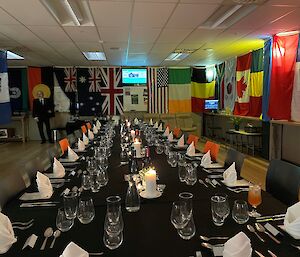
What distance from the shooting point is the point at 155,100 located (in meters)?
10.8

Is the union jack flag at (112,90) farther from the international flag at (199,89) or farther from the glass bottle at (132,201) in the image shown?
the glass bottle at (132,201)

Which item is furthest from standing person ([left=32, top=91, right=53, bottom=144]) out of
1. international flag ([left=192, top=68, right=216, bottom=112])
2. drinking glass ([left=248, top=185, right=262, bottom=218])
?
drinking glass ([left=248, top=185, right=262, bottom=218])

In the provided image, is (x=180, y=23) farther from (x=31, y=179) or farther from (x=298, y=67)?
(x=31, y=179)

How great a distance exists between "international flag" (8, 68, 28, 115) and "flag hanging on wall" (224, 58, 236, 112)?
7.05m

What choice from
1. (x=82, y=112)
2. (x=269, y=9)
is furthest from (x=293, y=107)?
(x=82, y=112)

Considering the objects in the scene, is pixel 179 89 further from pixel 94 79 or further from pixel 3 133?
pixel 3 133

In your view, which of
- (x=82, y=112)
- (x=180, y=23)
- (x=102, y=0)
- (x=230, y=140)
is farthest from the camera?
(x=82, y=112)

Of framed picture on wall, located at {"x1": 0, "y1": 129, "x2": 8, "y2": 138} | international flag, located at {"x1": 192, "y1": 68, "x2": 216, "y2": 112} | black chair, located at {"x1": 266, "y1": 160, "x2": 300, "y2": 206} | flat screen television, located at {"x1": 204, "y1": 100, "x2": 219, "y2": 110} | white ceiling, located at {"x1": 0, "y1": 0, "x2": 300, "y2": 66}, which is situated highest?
white ceiling, located at {"x1": 0, "y1": 0, "x2": 300, "y2": 66}

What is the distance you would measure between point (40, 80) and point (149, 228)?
9856mm

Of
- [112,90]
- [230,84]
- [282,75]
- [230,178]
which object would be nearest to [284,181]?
[230,178]

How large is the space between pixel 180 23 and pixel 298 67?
8.16 ft

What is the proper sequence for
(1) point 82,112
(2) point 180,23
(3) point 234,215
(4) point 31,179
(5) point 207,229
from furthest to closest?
(1) point 82,112
(2) point 180,23
(4) point 31,179
(3) point 234,215
(5) point 207,229

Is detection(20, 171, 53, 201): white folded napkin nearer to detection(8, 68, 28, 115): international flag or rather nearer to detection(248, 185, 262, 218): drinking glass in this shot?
detection(248, 185, 262, 218): drinking glass

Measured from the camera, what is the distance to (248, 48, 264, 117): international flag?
697 cm
